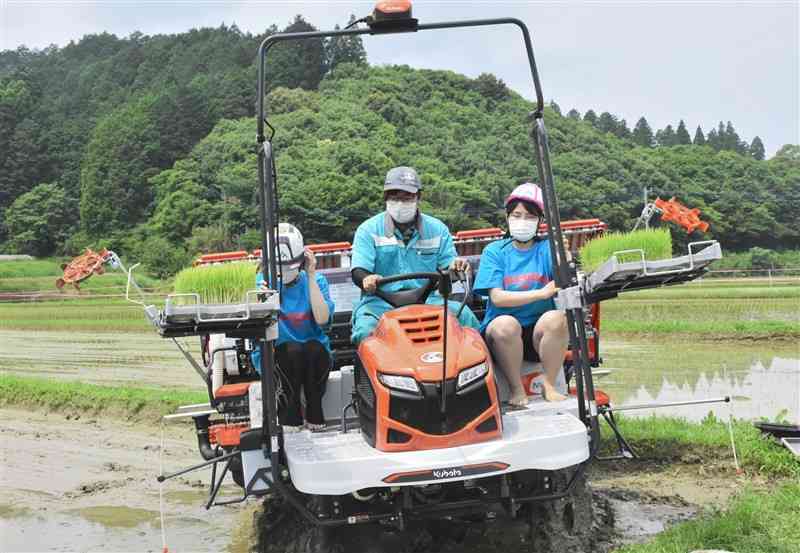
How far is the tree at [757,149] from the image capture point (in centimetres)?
9093

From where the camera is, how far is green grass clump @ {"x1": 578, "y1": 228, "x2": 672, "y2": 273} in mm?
5141

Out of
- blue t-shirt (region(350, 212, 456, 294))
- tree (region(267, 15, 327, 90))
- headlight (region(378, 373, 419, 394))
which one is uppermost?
tree (region(267, 15, 327, 90))

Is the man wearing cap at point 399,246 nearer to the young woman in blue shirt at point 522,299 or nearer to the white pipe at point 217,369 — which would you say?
the young woman in blue shirt at point 522,299

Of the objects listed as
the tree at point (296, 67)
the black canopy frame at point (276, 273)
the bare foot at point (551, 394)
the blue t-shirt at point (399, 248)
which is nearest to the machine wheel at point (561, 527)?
the bare foot at point (551, 394)

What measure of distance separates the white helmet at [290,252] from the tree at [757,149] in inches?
3653

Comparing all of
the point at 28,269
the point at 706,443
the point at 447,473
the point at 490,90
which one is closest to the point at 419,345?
the point at 447,473

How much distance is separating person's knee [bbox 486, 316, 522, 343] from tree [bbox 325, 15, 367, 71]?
8070 centimetres

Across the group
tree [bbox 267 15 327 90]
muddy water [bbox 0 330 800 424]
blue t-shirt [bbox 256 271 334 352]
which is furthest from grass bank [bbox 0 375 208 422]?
tree [bbox 267 15 327 90]

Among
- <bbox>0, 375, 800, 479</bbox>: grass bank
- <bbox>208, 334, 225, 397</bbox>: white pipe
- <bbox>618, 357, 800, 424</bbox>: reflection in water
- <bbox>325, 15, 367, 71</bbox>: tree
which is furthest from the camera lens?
<bbox>325, 15, 367, 71</bbox>: tree

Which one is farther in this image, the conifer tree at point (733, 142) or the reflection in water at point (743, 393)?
the conifer tree at point (733, 142)

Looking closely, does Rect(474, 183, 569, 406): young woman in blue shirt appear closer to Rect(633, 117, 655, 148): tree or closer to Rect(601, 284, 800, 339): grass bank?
Rect(601, 284, 800, 339): grass bank

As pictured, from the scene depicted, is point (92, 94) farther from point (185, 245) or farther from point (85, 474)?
point (85, 474)

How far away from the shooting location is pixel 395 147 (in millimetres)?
52875

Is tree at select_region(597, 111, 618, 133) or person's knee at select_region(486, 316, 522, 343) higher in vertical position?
tree at select_region(597, 111, 618, 133)
